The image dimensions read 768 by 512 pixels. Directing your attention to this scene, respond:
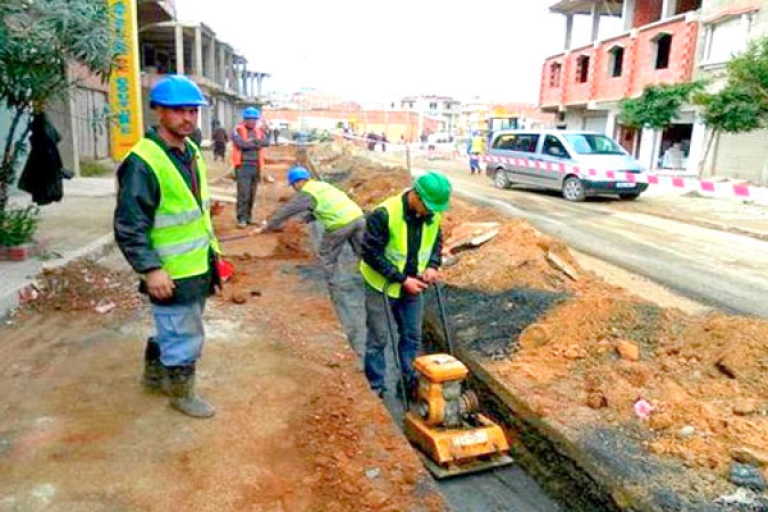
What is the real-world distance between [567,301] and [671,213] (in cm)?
966

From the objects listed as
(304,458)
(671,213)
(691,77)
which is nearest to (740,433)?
(304,458)

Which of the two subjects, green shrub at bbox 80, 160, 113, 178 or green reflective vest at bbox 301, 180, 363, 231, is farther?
green shrub at bbox 80, 160, 113, 178

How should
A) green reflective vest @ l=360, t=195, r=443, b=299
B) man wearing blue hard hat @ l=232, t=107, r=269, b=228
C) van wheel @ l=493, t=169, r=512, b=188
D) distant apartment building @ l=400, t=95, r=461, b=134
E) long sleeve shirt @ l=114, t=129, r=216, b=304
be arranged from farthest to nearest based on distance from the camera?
distant apartment building @ l=400, t=95, r=461, b=134
van wheel @ l=493, t=169, r=512, b=188
man wearing blue hard hat @ l=232, t=107, r=269, b=228
green reflective vest @ l=360, t=195, r=443, b=299
long sleeve shirt @ l=114, t=129, r=216, b=304

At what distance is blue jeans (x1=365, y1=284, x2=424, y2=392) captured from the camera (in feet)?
15.6

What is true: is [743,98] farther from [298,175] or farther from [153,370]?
[153,370]

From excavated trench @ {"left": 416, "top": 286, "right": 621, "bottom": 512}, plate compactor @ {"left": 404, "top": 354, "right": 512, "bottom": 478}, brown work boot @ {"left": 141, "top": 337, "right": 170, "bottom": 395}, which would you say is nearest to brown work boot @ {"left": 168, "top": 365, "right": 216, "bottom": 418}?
brown work boot @ {"left": 141, "top": 337, "right": 170, "bottom": 395}

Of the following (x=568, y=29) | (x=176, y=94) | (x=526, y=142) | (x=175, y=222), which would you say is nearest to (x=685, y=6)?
(x=568, y=29)

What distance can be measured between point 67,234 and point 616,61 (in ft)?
91.3

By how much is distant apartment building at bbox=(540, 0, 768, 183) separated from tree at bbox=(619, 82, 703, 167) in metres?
1.28

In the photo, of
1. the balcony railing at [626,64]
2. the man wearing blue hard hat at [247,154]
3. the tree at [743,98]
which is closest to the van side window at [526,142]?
the tree at [743,98]

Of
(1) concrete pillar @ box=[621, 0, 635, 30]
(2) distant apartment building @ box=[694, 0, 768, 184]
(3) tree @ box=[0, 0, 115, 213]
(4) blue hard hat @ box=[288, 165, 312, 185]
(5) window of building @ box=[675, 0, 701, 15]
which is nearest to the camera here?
(3) tree @ box=[0, 0, 115, 213]

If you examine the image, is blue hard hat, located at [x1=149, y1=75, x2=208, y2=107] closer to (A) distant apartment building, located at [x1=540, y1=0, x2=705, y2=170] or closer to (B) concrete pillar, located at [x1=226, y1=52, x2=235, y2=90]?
(A) distant apartment building, located at [x1=540, y1=0, x2=705, y2=170]

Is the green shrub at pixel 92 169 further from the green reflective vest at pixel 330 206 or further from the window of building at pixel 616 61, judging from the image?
the window of building at pixel 616 61

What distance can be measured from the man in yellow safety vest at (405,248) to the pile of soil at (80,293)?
241 centimetres
